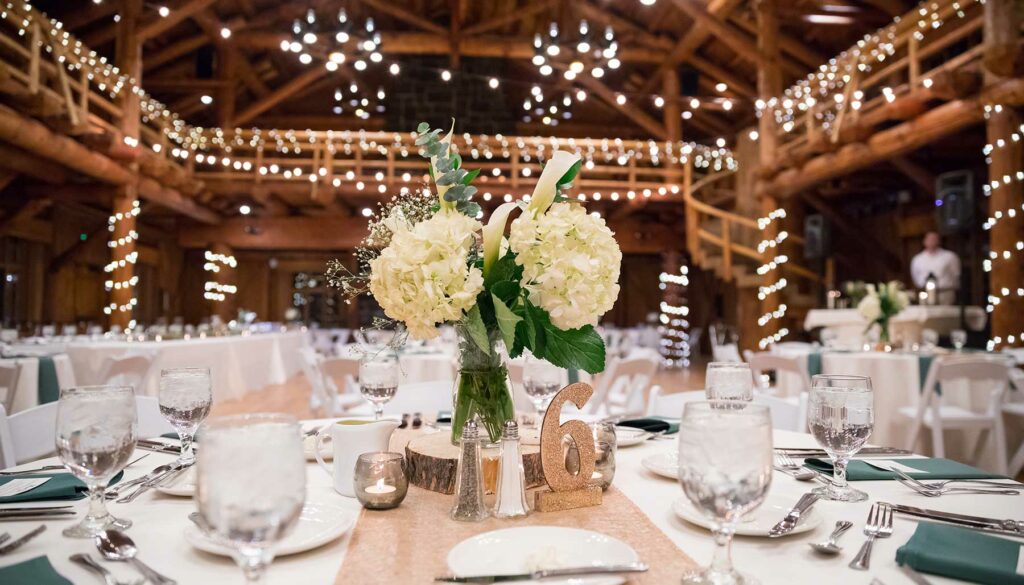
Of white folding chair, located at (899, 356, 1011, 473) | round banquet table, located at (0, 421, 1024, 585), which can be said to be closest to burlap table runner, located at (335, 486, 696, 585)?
round banquet table, located at (0, 421, 1024, 585)

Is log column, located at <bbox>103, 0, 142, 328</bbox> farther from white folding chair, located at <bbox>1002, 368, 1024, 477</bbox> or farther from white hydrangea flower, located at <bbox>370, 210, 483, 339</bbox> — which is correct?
white folding chair, located at <bbox>1002, 368, 1024, 477</bbox>

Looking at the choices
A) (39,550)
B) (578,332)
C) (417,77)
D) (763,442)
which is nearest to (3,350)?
(39,550)

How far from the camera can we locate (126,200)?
30.7 feet

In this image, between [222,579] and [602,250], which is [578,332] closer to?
[602,250]

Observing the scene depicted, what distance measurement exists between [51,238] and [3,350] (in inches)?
→ 335

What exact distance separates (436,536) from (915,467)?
1148 millimetres

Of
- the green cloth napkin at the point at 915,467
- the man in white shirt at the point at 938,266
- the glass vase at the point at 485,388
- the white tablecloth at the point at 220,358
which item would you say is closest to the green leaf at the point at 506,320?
the glass vase at the point at 485,388

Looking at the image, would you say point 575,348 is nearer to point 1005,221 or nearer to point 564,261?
point 564,261

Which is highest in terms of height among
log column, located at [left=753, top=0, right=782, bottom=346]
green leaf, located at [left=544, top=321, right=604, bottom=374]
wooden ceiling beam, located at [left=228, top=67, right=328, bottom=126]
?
wooden ceiling beam, located at [left=228, top=67, right=328, bottom=126]

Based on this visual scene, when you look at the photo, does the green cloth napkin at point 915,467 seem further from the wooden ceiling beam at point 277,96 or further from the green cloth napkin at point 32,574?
the wooden ceiling beam at point 277,96

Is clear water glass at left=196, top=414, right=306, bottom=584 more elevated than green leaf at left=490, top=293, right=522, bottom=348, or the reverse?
green leaf at left=490, top=293, right=522, bottom=348

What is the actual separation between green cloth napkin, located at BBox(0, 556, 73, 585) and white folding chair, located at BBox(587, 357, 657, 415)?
11.1 feet

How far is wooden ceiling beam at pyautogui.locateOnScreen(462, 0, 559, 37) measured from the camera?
1255 centimetres

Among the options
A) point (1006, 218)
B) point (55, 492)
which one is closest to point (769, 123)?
point (1006, 218)
